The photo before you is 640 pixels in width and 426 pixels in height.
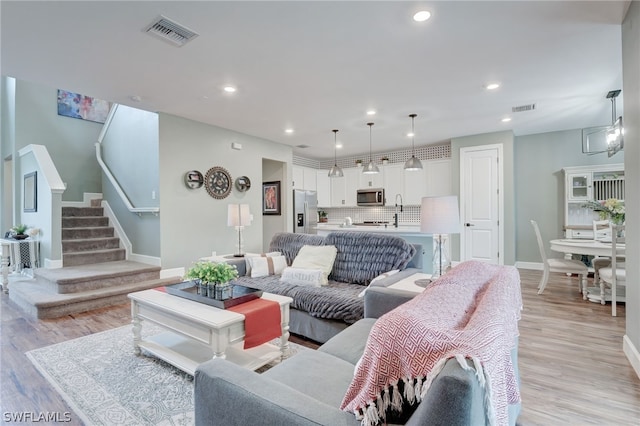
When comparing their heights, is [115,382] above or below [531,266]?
below

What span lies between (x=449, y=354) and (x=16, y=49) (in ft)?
13.3

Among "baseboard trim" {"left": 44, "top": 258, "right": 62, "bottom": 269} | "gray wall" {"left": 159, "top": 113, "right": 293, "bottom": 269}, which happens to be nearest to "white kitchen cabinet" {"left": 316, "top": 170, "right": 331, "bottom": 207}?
"gray wall" {"left": 159, "top": 113, "right": 293, "bottom": 269}

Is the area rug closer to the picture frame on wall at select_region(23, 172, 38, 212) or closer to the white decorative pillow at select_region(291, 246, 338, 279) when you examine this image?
the white decorative pillow at select_region(291, 246, 338, 279)

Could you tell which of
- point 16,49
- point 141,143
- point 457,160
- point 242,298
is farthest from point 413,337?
point 457,160

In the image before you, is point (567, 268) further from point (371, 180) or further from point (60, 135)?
point (60, 135)

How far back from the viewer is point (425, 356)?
0.82 m

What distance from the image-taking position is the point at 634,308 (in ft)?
7.69

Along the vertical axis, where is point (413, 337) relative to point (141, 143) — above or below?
below

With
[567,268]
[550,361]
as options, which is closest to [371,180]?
[567,268]

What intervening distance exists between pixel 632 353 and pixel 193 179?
5.32m

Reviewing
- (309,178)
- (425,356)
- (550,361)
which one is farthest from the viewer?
(309,178)

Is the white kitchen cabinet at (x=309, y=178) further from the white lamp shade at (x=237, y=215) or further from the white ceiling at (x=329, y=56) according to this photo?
the white lamp shade at (x=237, y=215)

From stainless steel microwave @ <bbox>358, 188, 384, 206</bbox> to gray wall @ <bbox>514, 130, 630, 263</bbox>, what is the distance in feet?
9.09

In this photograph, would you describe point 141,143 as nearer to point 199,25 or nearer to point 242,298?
point 199,25
